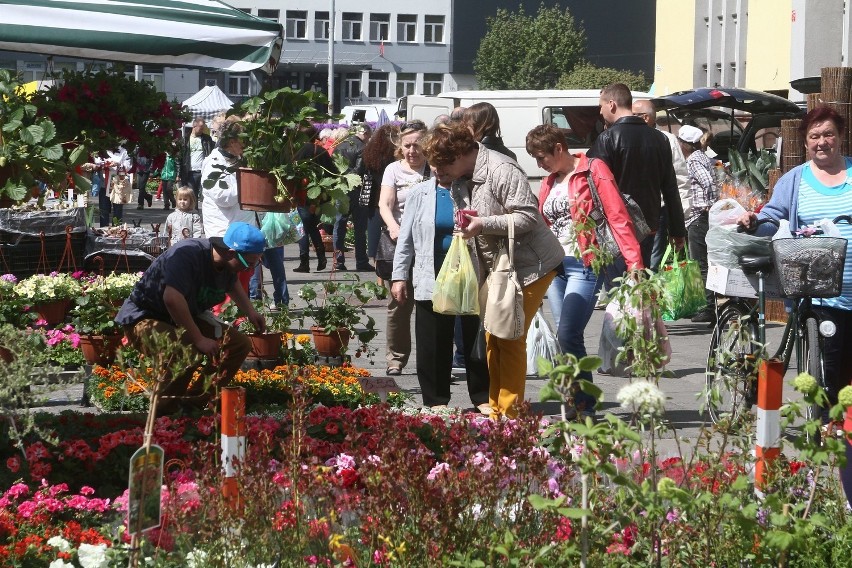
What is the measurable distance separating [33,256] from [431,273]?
6.68 metres

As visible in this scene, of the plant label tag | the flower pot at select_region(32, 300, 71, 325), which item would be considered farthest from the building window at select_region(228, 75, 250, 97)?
the plant label tag

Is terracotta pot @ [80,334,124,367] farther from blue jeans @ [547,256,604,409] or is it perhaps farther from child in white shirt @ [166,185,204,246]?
child in white shirt @ [166,185,204,246]

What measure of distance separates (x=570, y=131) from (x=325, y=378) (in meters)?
15.7

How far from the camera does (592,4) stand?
7738cm

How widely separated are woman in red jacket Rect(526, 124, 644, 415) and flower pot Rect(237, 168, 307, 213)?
56.0 inches

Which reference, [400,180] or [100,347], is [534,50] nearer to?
[400,180]

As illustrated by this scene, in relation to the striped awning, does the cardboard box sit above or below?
below

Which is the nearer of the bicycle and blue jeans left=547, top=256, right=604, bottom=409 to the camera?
the bicycle

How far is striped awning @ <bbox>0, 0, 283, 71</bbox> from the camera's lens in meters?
6.62

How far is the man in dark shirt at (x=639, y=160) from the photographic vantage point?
Answer: 8.78 m

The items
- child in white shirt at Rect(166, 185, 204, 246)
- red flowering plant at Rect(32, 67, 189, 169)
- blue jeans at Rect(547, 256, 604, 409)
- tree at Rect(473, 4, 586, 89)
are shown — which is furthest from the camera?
tree at Rect(473, 4, 586, 89)

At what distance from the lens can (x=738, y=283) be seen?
25.2 ft

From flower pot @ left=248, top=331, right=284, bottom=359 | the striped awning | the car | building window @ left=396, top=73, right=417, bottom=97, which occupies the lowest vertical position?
flower pot @ left=248, top=331, right=284, bottom=359

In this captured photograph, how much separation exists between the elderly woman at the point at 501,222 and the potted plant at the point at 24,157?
7.17ft
